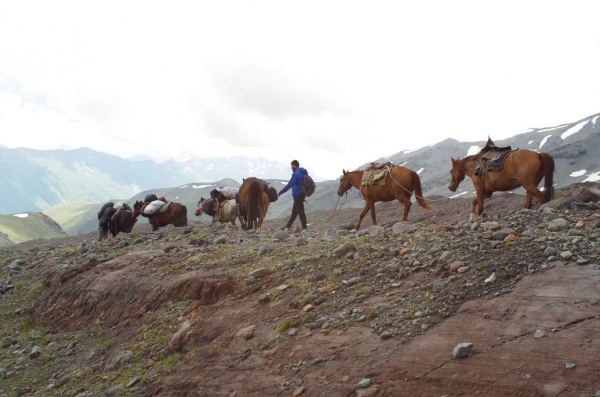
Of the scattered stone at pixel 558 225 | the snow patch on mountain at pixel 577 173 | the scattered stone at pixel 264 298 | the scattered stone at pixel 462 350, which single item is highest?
the scattered stone at pixel 558 225

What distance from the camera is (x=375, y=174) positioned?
47.7 feet

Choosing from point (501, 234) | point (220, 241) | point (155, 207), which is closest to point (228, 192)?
point (155, 207)

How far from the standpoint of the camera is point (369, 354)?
16.8 ft

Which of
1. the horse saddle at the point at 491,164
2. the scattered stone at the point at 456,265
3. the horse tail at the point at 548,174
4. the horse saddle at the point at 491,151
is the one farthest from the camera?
the horse saddle at the point at 491,151

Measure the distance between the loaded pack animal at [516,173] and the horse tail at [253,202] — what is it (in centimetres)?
790

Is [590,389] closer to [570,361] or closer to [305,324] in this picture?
[570,361]

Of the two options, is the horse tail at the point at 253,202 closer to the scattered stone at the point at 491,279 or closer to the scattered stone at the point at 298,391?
the scattered stone at the point at 491,279

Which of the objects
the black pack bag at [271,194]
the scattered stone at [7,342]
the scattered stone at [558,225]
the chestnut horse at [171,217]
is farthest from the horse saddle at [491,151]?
the scattered stone at [7,342]

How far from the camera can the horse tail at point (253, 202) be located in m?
17.5

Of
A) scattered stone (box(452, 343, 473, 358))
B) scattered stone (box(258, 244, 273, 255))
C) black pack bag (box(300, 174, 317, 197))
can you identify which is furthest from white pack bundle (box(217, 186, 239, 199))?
scattered stone (box(452, 343, 473, 358))

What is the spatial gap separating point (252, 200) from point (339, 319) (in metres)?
11.9

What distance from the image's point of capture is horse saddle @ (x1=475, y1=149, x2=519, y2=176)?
12.5 metres

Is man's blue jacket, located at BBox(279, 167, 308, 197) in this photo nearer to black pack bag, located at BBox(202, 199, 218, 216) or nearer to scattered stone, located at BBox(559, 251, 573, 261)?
black pack bag, located at BBox(202, 199, 218, 216)

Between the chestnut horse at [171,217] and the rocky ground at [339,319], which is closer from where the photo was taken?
the rocky ground at [339,319]
